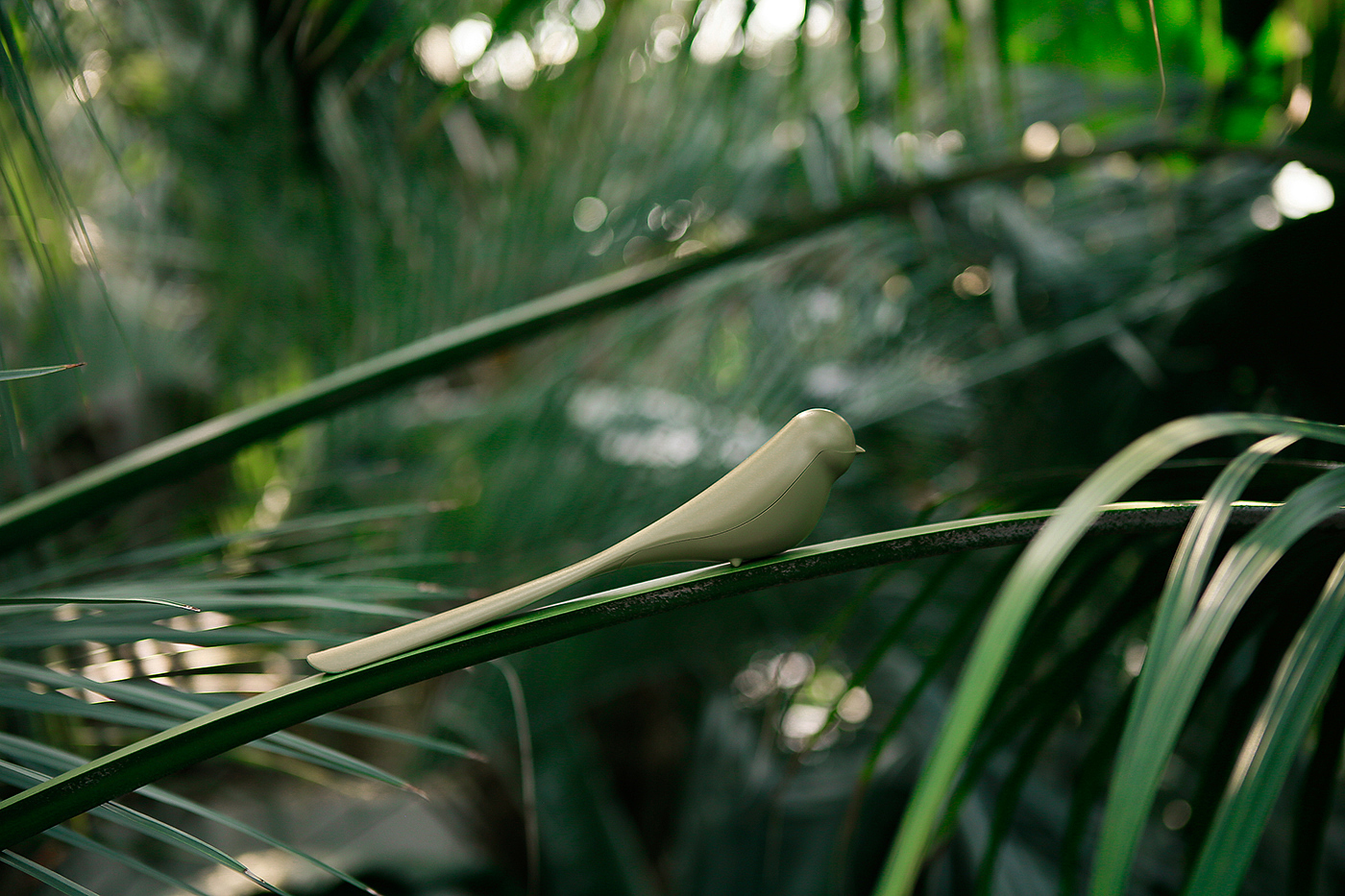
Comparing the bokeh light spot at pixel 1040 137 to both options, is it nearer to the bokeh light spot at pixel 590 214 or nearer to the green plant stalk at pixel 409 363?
the green plant stalk at pixel 409 363

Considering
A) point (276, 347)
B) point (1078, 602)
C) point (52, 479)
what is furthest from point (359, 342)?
point (1078, 602)

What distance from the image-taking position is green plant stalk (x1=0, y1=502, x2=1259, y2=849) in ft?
0.65

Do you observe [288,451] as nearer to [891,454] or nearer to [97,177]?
[97,177]

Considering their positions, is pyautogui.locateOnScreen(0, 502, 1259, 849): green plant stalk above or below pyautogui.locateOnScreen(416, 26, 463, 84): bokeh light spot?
below

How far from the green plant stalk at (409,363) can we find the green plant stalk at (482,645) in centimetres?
22

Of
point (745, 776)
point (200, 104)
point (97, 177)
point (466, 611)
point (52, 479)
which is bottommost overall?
point (466, 611)

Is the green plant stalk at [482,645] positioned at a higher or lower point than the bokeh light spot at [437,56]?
lower

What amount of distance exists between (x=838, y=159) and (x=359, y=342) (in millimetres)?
491

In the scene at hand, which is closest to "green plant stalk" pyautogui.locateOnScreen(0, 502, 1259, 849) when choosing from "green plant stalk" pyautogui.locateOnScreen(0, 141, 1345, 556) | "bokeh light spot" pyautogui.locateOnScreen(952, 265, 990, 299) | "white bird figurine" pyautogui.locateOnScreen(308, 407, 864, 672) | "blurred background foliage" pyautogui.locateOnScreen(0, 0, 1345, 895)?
"white bird figurine" pyautogui.locateOnScreen(308, 407, 864, 672)

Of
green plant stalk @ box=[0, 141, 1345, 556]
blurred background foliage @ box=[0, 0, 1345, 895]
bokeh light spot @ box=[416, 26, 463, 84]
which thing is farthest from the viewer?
bokeh light spot @ box=[416, 26, 463, 84]

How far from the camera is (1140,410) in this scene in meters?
0.71

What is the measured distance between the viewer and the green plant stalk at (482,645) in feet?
0.65

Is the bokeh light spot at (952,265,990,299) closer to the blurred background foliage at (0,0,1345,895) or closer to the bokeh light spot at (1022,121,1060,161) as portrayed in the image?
the blurred background foliage at (0,0,1345,895)

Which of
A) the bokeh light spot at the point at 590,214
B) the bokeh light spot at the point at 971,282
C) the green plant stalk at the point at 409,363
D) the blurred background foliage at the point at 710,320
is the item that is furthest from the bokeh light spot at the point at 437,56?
the bokeh light spot at the point at 971,282
